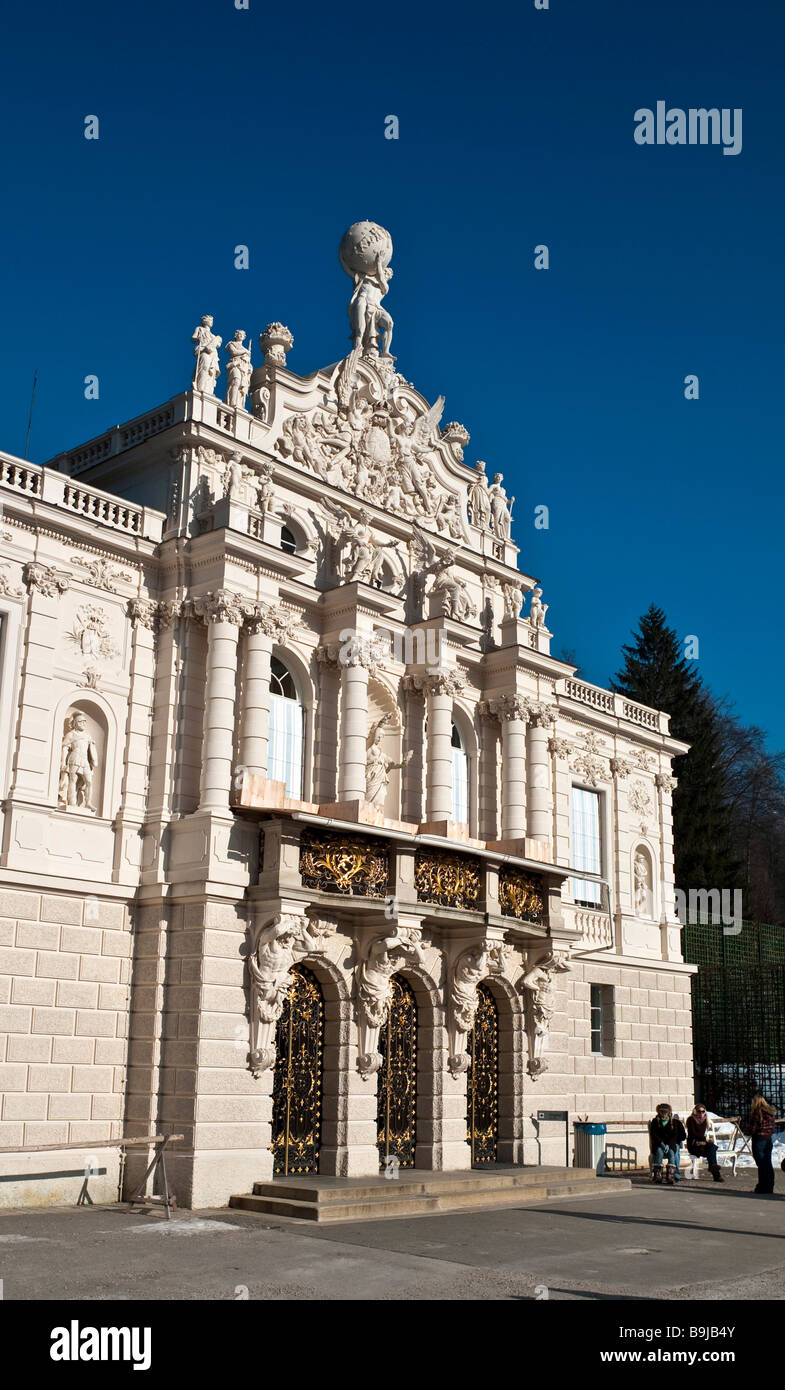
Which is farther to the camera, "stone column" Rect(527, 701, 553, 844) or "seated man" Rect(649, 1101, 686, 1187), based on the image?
"stone column" Rect(527, 701, 553, 844)

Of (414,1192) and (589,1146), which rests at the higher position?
(589,1146)

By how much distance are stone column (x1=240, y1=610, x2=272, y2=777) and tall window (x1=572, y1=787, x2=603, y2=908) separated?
11.1 metres

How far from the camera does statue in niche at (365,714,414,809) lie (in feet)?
84.8

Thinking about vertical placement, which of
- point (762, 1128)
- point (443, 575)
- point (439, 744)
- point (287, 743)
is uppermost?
point (443, 575)

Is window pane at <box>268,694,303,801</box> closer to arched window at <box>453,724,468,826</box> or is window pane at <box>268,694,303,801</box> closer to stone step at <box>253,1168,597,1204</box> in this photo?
arched window at <box>453,724,468,826</box>

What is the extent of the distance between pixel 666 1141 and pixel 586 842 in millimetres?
7759

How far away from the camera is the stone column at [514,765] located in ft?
93.9

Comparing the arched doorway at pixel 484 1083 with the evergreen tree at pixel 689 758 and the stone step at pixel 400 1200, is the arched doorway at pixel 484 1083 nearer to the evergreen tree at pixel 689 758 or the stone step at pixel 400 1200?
the stone step at pixel 400 1200

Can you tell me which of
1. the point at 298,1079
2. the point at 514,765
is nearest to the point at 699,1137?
the point at 514,765

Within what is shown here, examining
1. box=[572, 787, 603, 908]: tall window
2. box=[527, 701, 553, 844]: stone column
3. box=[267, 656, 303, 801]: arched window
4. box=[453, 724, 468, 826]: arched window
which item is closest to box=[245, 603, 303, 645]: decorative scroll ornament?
box=[267, 656, 303, 801]: arched window

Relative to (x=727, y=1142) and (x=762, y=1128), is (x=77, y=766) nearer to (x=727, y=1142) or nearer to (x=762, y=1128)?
(x=762, y=1128)

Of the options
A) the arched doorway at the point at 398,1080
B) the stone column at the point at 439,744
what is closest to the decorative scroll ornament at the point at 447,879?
the arched doorway at the point at 398,1080

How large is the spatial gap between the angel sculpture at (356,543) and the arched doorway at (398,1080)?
817 centimetres

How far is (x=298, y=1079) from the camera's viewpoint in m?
22.1
